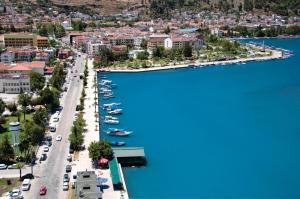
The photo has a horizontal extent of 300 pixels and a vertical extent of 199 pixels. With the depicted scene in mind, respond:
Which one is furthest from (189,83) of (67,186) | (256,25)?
(256,25)

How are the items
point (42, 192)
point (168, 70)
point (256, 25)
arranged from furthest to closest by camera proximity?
point (256, 25), point (168, 70), point (42, 192)

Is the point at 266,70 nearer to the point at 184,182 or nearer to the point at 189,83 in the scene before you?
the point at 189,83

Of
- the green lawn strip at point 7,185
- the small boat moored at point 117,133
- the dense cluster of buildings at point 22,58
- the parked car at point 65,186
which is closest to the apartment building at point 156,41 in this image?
the dense cluster of buildings at point 22,58

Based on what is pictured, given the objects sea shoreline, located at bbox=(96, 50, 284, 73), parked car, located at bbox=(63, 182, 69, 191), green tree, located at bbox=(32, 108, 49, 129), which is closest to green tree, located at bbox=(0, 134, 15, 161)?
parked car, located at bbox=(63, 182, 69, 191)

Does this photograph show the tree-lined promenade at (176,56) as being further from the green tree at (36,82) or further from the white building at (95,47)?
the green tree at (36,82)

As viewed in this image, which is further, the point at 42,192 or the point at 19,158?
the point at 19,158

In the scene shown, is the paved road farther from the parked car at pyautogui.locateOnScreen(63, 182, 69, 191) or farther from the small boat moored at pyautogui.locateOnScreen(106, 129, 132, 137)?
the small boat moored at pyautogui.locateOnScreen(106, 129, 132, 137)

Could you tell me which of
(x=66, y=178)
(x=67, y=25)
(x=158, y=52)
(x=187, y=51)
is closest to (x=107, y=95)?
(x=66, y=178)
